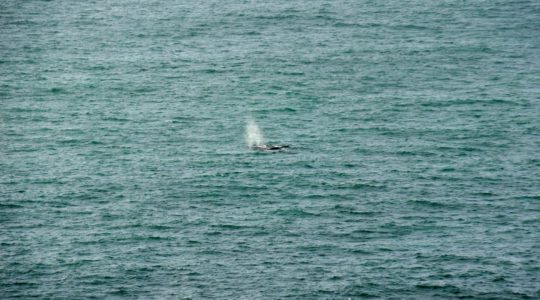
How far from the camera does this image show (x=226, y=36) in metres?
192

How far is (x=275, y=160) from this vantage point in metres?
130

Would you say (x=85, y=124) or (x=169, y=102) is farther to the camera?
(x=169, y=102)

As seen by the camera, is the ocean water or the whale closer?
the ocean water

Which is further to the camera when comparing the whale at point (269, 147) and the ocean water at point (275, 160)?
the whale at point (269, 147)

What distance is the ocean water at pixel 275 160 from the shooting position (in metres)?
99.9

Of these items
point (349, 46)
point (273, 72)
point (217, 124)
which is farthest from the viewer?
point (349, 46)

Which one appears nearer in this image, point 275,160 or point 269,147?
point 275,160

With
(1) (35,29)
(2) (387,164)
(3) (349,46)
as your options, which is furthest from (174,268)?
(1) (35,29)

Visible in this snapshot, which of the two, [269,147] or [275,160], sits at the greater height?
[275,160]

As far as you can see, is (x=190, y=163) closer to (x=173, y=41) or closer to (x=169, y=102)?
(x=169, y=102)

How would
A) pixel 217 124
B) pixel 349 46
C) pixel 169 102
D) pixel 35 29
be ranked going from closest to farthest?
pixel 217 124, pixel 169 102, pixel 349 46, pixel 35 29

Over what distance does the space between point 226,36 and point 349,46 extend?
1095 inches

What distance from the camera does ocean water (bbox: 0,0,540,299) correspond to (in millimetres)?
99875

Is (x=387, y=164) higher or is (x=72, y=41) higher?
(x=387, y=164)
